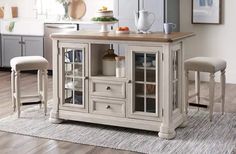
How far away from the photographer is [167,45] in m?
3.98

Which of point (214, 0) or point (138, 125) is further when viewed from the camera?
point (214, 0)

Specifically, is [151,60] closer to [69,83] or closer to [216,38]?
[69,83]

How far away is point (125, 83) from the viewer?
425 centimetres

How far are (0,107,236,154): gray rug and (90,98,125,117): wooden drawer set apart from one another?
6.3 inches

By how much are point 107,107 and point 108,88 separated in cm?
19

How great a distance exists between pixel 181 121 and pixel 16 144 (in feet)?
5.12

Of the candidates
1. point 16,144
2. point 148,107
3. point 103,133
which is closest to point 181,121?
point 148,107

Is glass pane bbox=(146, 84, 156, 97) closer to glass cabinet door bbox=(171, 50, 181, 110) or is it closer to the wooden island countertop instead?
glass cabinet door bbox=(171, 50, 181, 110)

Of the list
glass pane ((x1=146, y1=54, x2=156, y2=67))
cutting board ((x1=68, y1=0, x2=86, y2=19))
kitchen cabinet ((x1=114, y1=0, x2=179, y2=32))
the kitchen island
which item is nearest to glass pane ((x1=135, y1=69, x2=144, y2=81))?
the kitchen island

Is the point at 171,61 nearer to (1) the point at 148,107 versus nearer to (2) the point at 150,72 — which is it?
(2) the point at 150,72

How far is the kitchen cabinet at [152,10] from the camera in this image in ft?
21.5

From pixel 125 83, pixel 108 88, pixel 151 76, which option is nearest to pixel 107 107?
pixel 108 88

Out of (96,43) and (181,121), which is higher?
(96,43)

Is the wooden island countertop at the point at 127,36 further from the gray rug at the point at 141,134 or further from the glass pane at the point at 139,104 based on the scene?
the gray rug at the point at 141,134
